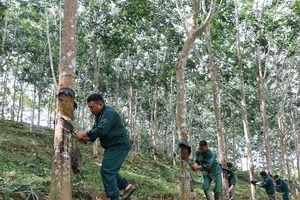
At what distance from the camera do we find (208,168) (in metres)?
6.19

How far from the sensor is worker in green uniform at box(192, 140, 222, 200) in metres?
6.14

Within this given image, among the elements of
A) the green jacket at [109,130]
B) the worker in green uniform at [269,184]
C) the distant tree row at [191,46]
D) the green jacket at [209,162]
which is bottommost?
the worker in green uniform at [269,184]

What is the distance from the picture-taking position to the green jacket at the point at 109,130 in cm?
360

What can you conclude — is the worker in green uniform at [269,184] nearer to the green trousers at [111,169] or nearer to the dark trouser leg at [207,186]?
the dark trouser leg at [207,186]

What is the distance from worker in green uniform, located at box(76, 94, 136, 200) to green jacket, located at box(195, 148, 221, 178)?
110 inches

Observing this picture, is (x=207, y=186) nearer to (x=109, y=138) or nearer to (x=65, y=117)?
(x=109, y=138)

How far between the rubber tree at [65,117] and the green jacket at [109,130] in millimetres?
327

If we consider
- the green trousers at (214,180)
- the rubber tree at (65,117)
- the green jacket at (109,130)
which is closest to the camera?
the rubber tree at (65,117)

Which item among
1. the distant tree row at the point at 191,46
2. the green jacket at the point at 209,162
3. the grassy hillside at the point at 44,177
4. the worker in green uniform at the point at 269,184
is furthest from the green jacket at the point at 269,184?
the green jacket at the point at 209,162

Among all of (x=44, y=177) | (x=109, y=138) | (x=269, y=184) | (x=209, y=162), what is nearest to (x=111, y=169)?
(x=109, y=138)

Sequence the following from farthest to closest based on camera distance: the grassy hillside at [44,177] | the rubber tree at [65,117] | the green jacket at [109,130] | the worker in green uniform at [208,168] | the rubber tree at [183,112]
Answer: the worker in green uniform at [208,168] < the rubber tree at [183,112] < the grassy hillside at [44,177] < the green jacket at [109,130] < the rubber tree at [65,117]

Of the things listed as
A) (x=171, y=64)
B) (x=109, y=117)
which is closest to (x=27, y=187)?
(x=109, y=117)

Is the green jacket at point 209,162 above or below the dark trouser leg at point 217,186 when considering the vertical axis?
above

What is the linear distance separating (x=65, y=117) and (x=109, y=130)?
58cm
